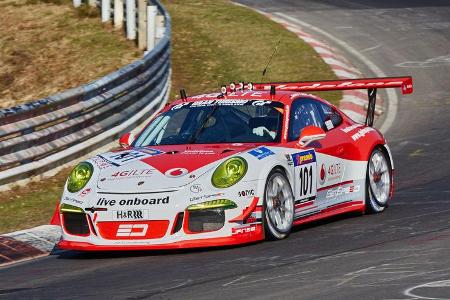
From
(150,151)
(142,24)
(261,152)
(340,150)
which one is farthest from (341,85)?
(142,24)

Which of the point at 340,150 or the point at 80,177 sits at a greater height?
the point at 80,177

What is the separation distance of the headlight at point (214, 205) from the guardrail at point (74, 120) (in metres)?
4.39

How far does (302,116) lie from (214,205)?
1949mm

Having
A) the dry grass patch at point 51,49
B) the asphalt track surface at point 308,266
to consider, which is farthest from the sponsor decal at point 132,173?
the dry grass patch at point 51,49

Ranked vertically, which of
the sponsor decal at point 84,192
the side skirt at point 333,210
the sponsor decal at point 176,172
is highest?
the sponsor decal at point 176,172

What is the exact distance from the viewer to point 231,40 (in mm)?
23281

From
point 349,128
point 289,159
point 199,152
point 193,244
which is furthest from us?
point 349,128

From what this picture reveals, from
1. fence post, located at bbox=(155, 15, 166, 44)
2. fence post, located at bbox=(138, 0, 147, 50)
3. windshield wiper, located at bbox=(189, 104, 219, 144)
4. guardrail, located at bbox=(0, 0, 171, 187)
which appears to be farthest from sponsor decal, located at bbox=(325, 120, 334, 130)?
fence post, located at bbox=(138, 0, 147, 50)

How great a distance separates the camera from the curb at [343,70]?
714 inches

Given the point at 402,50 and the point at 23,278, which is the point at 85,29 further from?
the point at 23,278

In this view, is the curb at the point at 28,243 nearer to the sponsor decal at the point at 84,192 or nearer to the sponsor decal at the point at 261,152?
the sponsor decal at the point at 84,192

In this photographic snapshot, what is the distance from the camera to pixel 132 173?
9719 mm

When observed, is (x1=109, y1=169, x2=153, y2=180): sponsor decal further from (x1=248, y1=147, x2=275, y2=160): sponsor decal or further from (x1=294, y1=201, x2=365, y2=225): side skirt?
(x1=294, y1=201, x2=365, y2=225): side skirt

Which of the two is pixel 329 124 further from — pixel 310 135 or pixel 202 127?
pixel 202 127
